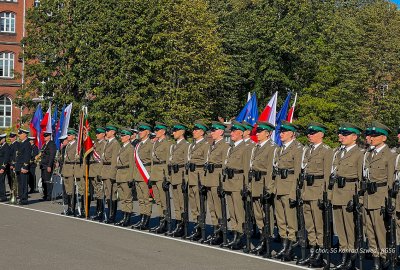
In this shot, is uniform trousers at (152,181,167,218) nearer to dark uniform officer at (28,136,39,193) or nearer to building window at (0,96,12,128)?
dark uniform officer at (28,136,39,193)

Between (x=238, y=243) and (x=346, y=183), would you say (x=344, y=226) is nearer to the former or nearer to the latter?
(x=346, y=183)

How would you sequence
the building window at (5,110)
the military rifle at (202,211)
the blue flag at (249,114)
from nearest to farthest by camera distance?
1. the military rifle at (202,211)
2. the blue flag at (249,114)
3. the building window at (5,110)

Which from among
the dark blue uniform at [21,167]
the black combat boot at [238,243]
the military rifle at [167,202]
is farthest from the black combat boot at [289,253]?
the dark blue uniform at [21,167]

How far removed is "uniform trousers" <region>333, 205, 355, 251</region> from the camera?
11.8 metres

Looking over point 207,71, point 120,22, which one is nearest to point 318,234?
point 120,22

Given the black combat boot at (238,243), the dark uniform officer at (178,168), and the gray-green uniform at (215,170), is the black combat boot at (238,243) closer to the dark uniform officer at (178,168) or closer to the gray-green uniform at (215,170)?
the gray-green uniform at (215,170)

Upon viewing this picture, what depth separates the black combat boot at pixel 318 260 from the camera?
12000 millimetres

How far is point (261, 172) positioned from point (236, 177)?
76cm

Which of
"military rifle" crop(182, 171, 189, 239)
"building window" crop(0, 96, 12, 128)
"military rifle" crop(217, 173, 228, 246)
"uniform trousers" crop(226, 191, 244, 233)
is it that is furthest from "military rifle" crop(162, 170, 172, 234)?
"building window" crop(0, 96, 12, 128)

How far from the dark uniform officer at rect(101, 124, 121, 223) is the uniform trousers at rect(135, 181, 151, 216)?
1.01m

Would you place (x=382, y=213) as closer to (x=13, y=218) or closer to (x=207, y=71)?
(x=13, y=218)

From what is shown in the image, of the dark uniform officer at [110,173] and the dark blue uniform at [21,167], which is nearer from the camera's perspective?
the dark uniform officer at [110,173]

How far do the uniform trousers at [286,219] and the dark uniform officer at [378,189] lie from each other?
4.81 feet

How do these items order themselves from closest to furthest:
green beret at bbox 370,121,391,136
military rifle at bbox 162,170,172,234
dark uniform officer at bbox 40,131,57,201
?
green beret at bbox 370,121,391,136 → military rifle at bbox 162,170,172,234 → dark uniform officer at bbox 40,131,57,201
